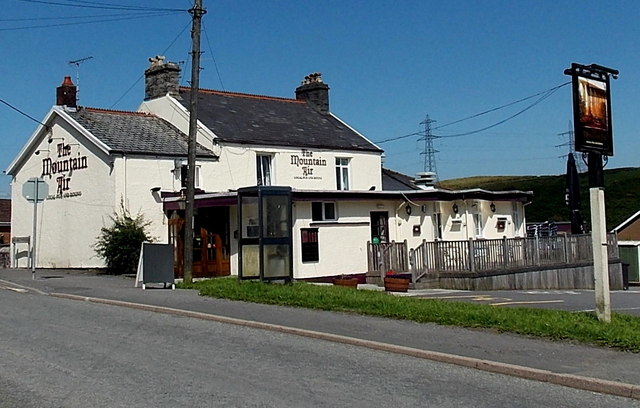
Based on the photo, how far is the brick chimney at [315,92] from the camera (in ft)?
131

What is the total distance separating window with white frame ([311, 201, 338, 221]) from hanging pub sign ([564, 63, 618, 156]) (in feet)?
52.0

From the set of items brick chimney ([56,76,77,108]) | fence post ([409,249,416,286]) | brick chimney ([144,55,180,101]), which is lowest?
fence post ([409,249,416,286])

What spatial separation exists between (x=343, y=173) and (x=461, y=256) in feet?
35.2

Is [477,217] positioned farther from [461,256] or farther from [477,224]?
[461,256]

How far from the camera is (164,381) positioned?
8.91 metres

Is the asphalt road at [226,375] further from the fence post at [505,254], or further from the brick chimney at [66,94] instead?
the brick chimney at [66,94]

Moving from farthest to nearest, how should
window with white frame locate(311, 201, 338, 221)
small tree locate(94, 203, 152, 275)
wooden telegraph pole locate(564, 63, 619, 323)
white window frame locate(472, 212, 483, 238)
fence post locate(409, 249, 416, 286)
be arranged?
white window frame locate(472, 212, 483, 238) → window with white frame locate(311, 201, 338, 221) → small tree locate(94, 203, 152, 275) → fence post locate(409, 249, 416, 286) → wooden telegraph pole locate(564, 63, 619, 323)

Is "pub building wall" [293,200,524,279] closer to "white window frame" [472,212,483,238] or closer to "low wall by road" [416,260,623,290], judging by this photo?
"white window frame" [472,212,483,238]

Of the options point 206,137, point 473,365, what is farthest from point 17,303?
point 206,137

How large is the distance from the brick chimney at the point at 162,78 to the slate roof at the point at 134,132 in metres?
1.23

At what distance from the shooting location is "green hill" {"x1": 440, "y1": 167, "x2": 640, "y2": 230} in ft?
220

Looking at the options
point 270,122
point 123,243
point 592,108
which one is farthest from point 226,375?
point 270,122

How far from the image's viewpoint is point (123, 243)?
89.2ft

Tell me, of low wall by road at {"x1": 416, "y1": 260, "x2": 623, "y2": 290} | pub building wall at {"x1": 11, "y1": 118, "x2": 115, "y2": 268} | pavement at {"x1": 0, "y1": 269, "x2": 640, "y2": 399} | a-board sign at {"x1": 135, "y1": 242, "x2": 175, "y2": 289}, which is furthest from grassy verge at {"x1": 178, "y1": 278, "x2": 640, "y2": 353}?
pub building wall at {"x1": 11, "y1": 118, "x2": 115, "y2": 268}
